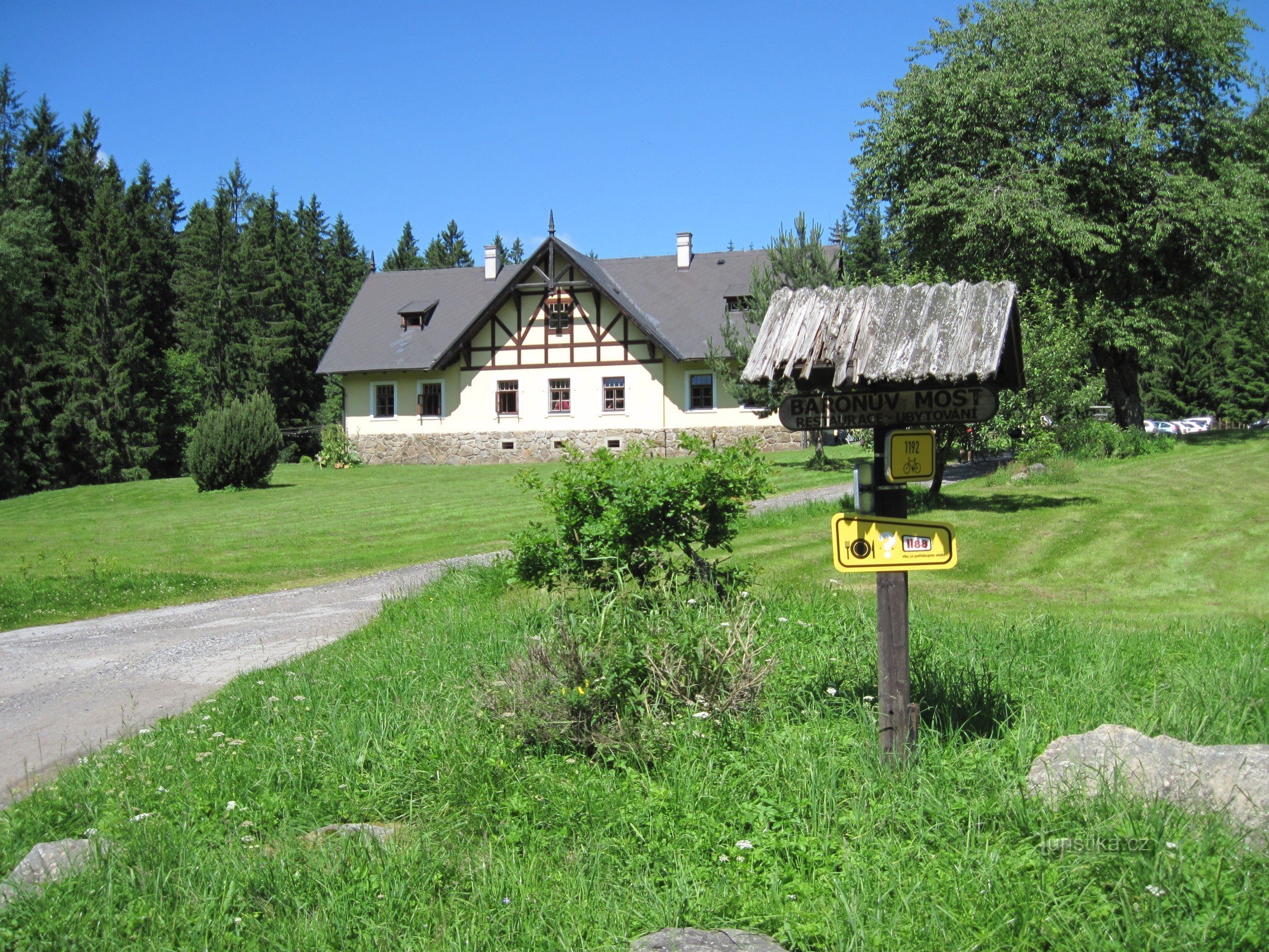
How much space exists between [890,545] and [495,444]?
33.6 meters

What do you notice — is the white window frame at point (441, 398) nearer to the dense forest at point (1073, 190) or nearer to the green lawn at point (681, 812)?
the dense forest at point (1073, 190)

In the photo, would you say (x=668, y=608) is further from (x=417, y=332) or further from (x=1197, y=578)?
(x=417, y=332)

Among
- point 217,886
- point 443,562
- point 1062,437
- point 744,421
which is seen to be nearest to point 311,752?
point 217,886

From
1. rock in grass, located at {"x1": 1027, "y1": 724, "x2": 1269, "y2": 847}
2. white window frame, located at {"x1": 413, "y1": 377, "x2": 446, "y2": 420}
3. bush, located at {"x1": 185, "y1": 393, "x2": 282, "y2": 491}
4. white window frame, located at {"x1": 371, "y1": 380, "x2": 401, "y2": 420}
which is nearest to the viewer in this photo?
rock in grass, located at {"x1": 1027, "y1": 724, "x2": 1269, "y2": 847}

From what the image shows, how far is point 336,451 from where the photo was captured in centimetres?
3719

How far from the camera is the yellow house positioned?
3647 cm

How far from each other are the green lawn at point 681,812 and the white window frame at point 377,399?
31.7m

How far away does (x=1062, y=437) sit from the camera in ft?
60.2

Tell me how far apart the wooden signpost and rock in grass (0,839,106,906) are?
3577 mm

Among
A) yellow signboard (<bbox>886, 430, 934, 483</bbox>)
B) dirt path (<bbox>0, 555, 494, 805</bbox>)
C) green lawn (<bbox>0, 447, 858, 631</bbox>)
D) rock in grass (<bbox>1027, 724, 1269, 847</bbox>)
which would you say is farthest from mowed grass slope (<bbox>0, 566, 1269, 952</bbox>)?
green lawn (<bbox>0, 447, 858, 631</bbox>)

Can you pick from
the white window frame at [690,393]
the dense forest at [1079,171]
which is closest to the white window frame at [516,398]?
the white window frame at [690,393]

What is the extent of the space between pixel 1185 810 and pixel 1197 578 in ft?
29.0

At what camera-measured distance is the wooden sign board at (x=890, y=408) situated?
5.00 meters

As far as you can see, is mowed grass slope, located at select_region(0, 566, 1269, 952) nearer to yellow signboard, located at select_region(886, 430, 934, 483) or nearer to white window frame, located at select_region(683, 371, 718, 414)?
yellow signboard, located at select_region(886, 430, 934, 483)
